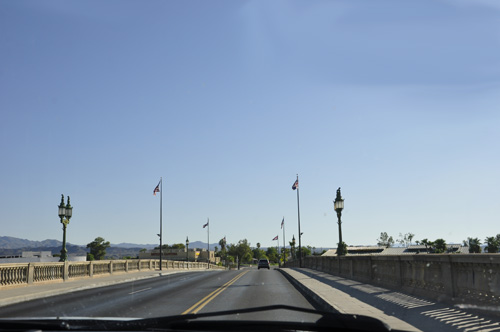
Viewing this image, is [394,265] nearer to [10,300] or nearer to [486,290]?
[486,290]

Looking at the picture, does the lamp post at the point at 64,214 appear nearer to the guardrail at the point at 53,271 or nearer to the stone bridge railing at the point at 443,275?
the guardrail at the point at 53,271

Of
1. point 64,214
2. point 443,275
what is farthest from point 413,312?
point 64,214

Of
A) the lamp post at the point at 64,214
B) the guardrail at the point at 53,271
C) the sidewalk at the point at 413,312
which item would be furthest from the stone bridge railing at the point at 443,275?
the lamp post at the point at 64,214

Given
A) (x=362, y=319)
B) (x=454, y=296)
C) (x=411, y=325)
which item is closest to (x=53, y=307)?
(x=411, y=325)

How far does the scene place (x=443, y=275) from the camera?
1184 cm

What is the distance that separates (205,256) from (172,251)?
12575mm

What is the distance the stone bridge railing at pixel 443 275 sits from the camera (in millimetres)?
9492

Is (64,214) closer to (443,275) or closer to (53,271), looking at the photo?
(53,271)

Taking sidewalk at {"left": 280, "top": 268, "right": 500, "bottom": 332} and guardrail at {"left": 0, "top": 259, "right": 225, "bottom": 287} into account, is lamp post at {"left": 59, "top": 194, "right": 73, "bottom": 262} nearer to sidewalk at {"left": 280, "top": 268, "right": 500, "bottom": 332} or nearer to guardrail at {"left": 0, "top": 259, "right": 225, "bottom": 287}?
guardrail at {"left": 0, "top": 259, "right": 225, "bottom": 287}

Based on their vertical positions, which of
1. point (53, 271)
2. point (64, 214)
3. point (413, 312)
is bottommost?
point (53, 271)

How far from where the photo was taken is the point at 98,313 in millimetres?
11867

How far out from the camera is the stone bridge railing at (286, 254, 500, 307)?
374 inches

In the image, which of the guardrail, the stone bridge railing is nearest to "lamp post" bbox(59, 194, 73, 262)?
the guardrail

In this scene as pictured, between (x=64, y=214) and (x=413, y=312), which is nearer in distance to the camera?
(x=413, y=312)
